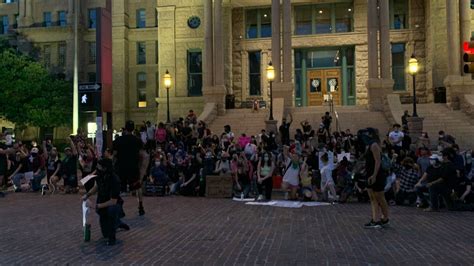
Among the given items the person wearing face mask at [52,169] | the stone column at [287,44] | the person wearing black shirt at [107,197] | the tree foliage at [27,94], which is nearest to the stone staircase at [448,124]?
the stone column at [287,44]

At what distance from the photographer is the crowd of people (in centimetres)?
1049

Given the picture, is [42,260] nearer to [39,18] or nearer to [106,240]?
[106,240]

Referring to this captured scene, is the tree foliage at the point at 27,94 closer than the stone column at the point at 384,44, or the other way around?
the stone column at the point at 384,44

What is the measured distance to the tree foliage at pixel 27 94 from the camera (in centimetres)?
4288

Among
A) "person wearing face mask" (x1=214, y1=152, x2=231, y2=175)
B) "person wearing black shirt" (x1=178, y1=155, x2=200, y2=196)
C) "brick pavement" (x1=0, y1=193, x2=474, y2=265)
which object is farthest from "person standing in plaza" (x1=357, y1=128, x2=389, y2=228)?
"person wearing black shirt" (x1=178, y1=155, x2=200, y2=196)

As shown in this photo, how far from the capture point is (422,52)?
34750 millimetres

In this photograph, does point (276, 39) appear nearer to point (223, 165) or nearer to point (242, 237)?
point (223, 165)

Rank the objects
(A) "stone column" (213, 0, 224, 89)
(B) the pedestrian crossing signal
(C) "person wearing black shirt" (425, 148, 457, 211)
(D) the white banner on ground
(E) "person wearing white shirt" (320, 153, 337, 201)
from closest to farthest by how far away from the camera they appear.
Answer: (B) the pedestrian crossing signal → (C) "person wearing black shirt" (425, 148, 457, 211) → (D) the white banner on ground → (E) "person wearing white shirt" (320, 153, 337, 201) → (A) "stone column" (213, 0, 224, 89)

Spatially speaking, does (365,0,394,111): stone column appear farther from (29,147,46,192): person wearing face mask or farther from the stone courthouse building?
(29,147,46,192): person wearing face mask

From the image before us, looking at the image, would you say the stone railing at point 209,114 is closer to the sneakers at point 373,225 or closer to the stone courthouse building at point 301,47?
the stone courthouse building at point 301,47

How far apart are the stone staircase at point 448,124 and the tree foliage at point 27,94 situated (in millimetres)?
30346

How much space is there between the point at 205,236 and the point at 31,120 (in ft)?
127

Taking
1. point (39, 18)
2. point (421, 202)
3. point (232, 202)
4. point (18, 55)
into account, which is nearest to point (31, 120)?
point (18, 55)

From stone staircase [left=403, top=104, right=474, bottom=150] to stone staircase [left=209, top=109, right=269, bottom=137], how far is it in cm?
831
